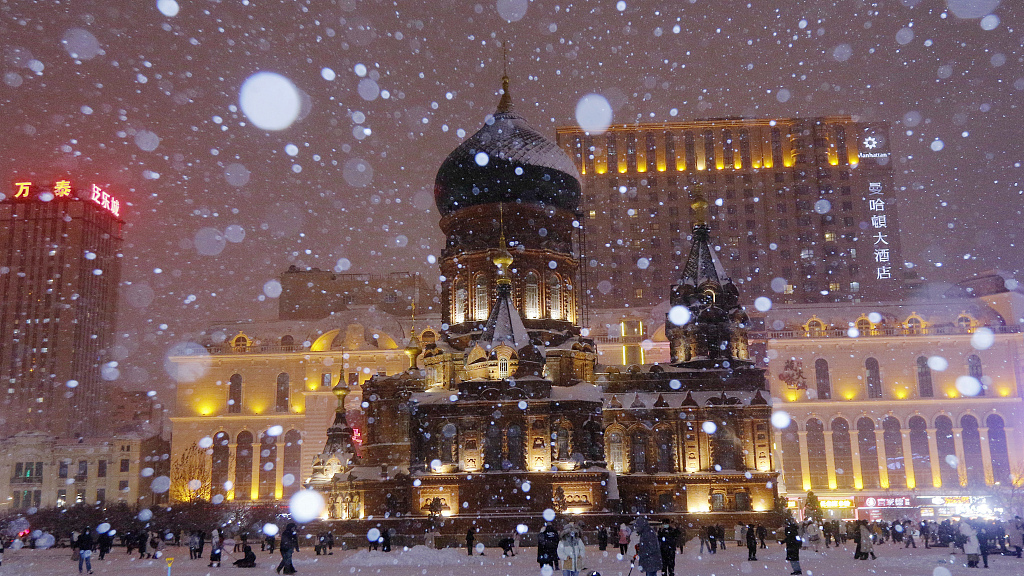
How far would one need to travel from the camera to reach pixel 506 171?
44.9 metres

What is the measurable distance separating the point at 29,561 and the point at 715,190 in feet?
219

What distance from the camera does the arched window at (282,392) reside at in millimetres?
62750

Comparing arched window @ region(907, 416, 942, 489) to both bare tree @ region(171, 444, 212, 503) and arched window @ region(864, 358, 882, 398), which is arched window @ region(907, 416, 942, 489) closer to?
arched window @ region(864, 358, 882, 398)

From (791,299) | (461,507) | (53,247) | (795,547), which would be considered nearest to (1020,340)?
(791,299)

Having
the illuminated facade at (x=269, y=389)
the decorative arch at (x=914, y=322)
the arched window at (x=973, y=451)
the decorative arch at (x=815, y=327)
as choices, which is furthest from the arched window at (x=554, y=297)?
the arched window at (x=973, y=451)

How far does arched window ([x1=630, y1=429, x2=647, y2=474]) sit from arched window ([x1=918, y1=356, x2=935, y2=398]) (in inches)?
1107

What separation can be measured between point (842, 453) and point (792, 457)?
11.2 feet

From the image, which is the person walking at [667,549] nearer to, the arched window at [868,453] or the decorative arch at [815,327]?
the arched window at [868,453]

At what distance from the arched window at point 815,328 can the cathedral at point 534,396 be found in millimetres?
19775

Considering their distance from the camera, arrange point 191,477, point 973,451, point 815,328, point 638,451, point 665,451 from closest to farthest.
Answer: point 665,451
point 638,451
point 973,451
point 191,477
point 815,328

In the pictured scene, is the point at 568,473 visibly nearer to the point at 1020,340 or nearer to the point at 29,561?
the point at 29,561

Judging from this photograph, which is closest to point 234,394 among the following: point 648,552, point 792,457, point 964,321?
point 792,457

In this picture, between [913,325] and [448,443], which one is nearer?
[448,443]

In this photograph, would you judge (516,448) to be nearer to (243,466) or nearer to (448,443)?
(448,443)
